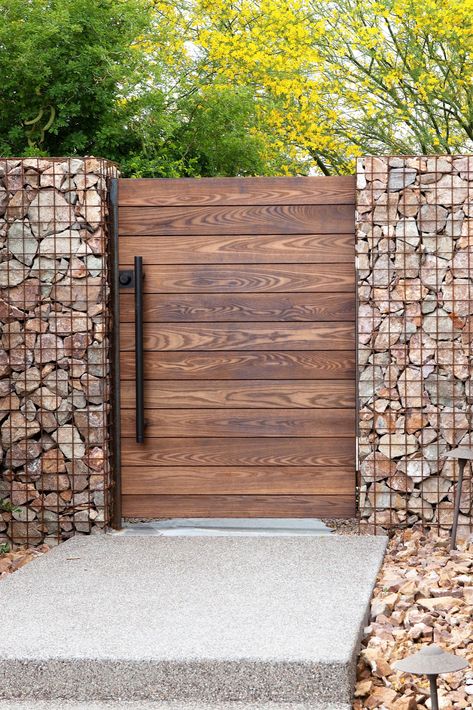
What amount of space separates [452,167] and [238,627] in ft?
8.27

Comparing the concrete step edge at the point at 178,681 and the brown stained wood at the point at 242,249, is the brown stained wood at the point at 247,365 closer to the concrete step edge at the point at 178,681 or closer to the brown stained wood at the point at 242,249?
the brown stained wood at the point at 242,249

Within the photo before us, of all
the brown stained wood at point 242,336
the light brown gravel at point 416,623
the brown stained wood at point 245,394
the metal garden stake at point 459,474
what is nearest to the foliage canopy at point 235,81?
the brown stained wood at point 242,336

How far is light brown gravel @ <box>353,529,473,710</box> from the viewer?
2758 mm

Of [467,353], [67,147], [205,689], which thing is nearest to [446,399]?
[467,353]

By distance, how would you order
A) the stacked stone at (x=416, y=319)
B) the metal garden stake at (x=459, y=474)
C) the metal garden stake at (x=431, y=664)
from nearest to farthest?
the metal garden stake at (x=431, y=664) → the metal garden stake at (x=459, y=474) → the stacked stone at (x=416, y=319)

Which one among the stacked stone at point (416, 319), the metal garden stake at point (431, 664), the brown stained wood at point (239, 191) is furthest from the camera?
the brown stained wood at point (239, 191)

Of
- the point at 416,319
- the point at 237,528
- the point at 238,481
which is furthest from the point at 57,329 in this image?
the point at 416,319

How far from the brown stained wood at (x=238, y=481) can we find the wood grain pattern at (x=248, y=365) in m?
0.45

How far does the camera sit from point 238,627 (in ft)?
10.1

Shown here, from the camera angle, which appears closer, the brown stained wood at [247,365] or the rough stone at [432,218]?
the rough stone at [432,218]

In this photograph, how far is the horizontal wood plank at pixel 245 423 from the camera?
4656mm

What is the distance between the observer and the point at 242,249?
4.68 meters

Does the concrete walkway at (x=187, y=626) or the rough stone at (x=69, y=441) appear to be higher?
the rough stone at (x=69, y=441)

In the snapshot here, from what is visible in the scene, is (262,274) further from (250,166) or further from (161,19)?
(161,19)
